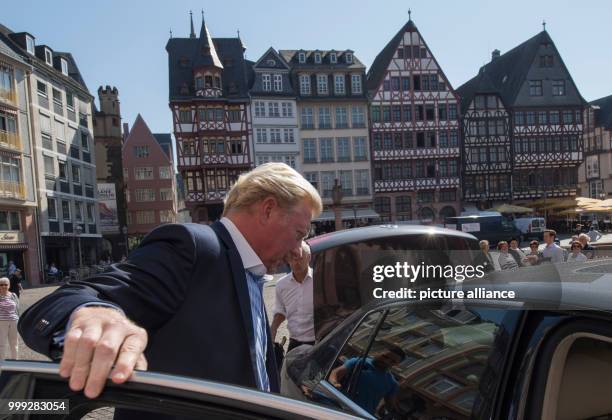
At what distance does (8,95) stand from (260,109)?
56.6 feet

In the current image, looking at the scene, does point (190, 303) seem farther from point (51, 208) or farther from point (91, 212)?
point (91, 212)

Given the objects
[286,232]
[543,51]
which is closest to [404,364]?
[286,232]

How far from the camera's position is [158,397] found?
2.78ft

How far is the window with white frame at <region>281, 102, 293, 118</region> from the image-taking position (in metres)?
36.2

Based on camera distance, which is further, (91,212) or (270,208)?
(91,212)

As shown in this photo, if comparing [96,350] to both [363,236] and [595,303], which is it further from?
[363,236]

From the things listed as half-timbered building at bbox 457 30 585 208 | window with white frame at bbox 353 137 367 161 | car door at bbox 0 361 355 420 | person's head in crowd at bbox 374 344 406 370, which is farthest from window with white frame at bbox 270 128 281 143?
car door at bbox 0 361 355 420

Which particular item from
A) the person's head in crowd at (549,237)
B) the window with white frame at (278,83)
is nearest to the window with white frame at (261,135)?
the window with white frame at (278,83)

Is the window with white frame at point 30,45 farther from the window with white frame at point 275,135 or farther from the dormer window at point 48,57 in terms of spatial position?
the window with white frame at point 275,135

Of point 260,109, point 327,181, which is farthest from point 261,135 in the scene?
point 327,181

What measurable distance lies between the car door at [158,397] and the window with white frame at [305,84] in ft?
123

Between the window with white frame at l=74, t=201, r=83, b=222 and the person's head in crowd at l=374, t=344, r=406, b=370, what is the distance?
34620mm

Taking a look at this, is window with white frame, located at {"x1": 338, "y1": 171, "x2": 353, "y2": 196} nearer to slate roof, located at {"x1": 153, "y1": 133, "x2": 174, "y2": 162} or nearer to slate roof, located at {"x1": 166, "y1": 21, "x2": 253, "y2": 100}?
slate roof, located at {"x1": 166, "y1": 21, "x2": 253, "y2": 100}

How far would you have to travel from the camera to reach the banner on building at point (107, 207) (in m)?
40.1
